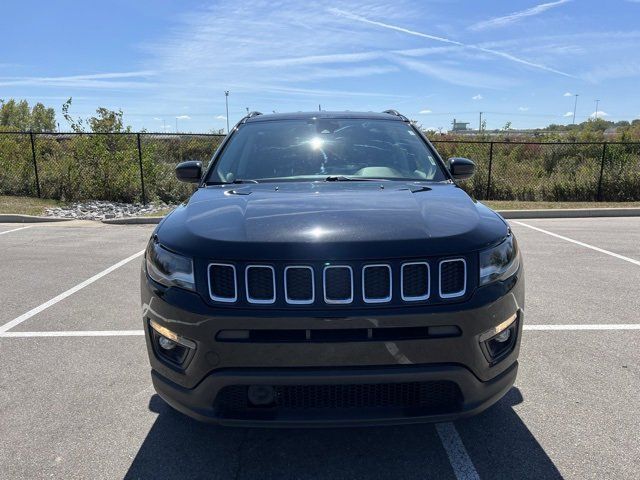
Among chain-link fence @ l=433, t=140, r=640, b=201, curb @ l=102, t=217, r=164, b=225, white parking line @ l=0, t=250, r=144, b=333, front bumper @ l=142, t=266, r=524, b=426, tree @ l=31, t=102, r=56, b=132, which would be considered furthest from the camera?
tree @ l=31, t=102, r=56, b=132

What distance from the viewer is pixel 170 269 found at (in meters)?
2.28

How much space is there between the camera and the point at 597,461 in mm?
2512

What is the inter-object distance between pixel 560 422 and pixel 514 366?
2.51ft

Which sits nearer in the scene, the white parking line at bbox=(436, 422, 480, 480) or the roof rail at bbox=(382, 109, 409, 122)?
the white parking line at bbox=(436, 422, 480, 480)

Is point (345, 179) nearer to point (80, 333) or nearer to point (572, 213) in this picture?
point (80, 333)

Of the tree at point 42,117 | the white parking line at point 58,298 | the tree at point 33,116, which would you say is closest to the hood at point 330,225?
the white parking line at point 58,298

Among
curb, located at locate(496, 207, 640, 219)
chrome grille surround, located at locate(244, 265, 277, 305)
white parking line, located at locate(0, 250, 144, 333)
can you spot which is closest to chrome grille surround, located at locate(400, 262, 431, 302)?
chrome grille surround, located at locate(244, 265, 277, 305)

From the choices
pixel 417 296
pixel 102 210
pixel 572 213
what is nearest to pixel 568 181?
pixel 572 213

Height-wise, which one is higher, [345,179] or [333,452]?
[345,179]

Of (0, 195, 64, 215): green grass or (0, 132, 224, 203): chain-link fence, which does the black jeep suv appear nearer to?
(0, 195, 64, 215): green grass

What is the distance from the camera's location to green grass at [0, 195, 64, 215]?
443 inches

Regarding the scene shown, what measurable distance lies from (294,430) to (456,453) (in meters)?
0.86

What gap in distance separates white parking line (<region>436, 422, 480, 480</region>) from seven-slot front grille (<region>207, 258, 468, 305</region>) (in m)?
0.93

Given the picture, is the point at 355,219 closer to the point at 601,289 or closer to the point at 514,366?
the point at 514,366
